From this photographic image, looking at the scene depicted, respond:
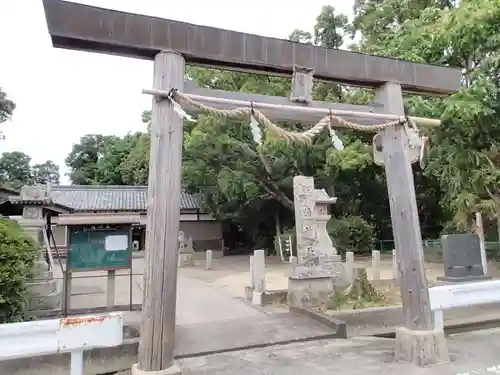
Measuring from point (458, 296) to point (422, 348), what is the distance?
970 mm

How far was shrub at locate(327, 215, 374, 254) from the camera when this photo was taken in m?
18.5

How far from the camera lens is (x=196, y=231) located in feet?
86.1

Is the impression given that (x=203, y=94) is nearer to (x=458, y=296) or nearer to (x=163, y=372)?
(x=163, y=372)

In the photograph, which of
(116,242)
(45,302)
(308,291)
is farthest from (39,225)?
(308,291)

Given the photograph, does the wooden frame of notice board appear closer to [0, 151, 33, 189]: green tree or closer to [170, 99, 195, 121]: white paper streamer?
[170, 99, 195, 121]: white paper streamer

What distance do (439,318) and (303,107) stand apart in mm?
3017

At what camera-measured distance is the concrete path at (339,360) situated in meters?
4.17

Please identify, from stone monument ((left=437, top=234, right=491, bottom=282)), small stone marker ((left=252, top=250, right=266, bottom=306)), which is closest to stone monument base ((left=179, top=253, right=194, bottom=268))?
small stone marker ((left=252, top=250, right=266, bottom=306))

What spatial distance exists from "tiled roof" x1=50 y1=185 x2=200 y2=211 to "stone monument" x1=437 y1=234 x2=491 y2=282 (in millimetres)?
Result: 17610

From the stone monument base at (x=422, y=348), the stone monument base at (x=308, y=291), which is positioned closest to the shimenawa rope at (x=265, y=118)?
the stone monument base at (x=422, y=348)

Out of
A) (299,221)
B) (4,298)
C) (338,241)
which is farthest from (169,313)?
(338,241)

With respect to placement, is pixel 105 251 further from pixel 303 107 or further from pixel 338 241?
pixel 338 241

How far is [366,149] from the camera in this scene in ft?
46.9

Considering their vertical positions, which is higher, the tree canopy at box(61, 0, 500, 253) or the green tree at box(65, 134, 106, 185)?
the green tree at box(65, 134, 106, 185)
